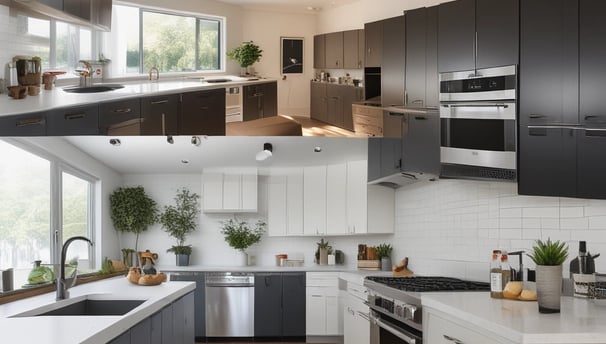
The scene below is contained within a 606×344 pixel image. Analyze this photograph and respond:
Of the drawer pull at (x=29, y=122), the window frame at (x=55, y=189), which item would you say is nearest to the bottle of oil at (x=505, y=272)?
the drawer pull at (x=29, y=122)

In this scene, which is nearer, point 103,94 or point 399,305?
point 103,94

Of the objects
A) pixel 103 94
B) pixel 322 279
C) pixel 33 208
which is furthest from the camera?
pixel 322 279

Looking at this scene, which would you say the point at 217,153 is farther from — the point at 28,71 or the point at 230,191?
the point at 28,71

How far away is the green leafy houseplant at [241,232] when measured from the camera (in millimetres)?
10203

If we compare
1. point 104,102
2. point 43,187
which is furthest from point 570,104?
point 43,187

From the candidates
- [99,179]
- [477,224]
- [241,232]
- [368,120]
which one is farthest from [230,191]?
[368,120]

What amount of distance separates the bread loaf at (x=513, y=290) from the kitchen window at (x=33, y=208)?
256cm

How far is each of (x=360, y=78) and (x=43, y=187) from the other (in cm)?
353

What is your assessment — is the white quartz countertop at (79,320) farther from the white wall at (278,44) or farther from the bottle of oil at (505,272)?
the bottle of oil at (505,272)

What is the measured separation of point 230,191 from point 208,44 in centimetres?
708

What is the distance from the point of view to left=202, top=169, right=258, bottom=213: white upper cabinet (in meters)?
10.2

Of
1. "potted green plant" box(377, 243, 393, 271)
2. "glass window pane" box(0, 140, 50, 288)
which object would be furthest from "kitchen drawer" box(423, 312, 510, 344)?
"potted green plant" box(377, 243, 393, 271)

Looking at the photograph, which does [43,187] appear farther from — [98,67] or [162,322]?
[98,67]

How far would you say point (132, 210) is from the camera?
9.76m
